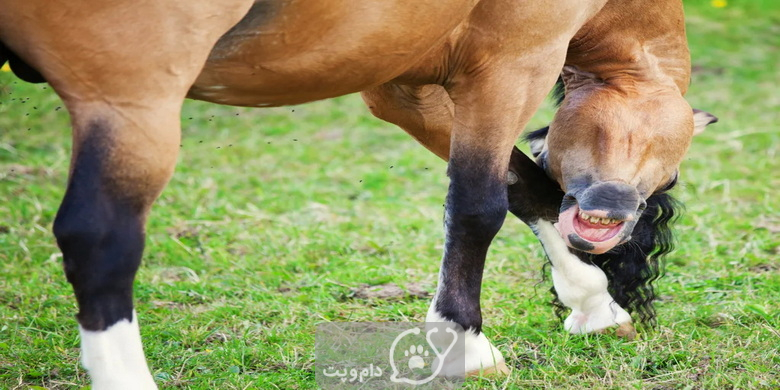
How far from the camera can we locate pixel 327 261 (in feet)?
16.1

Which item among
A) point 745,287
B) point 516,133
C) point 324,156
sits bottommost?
point 324,156

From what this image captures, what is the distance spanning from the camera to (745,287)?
427cm

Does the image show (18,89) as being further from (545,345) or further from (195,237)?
(545,345)

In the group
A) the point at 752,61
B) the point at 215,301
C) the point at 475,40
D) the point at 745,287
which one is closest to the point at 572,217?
the point at 475,40

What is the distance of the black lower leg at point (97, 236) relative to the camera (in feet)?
7.77

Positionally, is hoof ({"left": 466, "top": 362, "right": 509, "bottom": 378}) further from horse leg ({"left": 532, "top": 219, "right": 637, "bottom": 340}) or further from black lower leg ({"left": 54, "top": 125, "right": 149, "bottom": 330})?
black lower leg ({"left": 54, "top": 125, "right": 149, "bottom": 330})

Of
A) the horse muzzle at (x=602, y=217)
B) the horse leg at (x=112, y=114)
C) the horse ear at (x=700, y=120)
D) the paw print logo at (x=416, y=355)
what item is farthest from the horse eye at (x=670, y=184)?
the horse leg at (x=112, y=114)

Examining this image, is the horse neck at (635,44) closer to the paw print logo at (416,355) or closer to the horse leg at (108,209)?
the paw print logo at (416,355)

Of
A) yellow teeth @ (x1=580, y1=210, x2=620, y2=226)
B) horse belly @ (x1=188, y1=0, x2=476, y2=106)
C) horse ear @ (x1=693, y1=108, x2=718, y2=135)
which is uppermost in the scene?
horse belly @ (x1=188, y1=0, x2=476, y2=106)

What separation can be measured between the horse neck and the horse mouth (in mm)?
575

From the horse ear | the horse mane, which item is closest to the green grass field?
the horse mane

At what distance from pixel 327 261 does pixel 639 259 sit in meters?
1.70

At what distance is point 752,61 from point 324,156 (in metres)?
5.41

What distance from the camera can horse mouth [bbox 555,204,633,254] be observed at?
3518 millimetres
